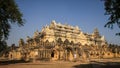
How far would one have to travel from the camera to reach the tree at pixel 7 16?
104ft

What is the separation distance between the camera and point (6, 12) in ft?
106

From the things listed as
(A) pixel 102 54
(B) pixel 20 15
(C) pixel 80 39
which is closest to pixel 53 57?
(B) pixel 20 15

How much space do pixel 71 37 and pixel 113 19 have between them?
97986 millimetres

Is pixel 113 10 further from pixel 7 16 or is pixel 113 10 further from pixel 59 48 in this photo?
pixel 59 48

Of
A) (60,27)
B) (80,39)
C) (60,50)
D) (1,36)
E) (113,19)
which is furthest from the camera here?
(80,39)

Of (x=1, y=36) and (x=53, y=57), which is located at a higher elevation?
(x=1, y=36)

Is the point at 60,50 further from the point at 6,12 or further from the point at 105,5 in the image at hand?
the point at 105,5

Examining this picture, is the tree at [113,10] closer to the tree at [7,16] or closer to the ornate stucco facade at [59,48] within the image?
the tree at [7,16]

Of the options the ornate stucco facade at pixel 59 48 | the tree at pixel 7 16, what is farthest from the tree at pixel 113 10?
the ornate stucco facade at pixel 59 48

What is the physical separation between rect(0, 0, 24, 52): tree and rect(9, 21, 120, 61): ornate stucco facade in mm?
20304

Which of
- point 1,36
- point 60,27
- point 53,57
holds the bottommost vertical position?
point 53,57

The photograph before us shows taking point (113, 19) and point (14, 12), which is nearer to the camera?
point (113, 19)

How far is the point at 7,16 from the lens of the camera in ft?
107

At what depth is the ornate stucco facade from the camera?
54.3 metres
